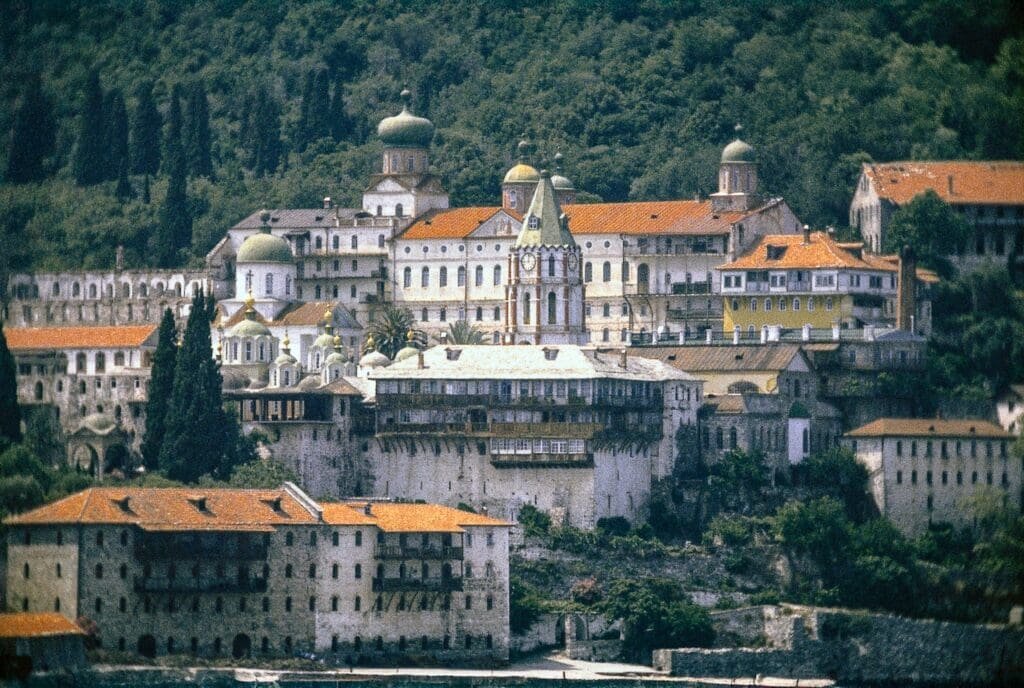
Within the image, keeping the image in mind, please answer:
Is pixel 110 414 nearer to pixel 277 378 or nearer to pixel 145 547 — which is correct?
pixel 277 378

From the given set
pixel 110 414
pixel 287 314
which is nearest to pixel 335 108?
pixel 287 314

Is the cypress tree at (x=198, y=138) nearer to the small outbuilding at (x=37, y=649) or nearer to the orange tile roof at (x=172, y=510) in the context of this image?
the orange tile roof at (x=172, y=510)

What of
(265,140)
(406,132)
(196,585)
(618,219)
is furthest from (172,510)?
(265,140)

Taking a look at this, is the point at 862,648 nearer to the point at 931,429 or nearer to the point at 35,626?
the point at 931,429

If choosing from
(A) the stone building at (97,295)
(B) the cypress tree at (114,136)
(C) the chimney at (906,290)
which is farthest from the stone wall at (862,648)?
(B) the cypress tree at (114,136)

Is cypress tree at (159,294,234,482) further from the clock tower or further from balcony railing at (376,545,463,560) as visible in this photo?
the clock tower
